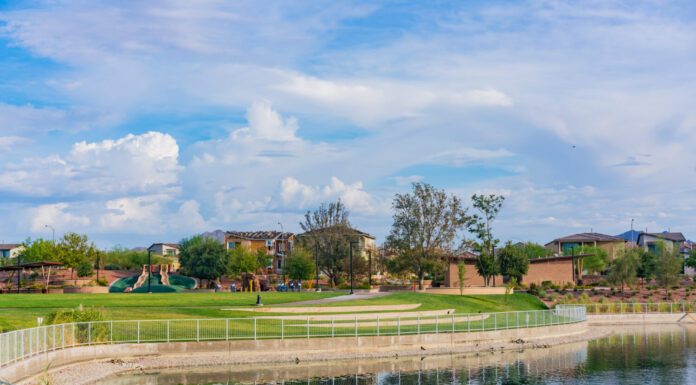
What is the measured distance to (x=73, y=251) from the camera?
96.4m

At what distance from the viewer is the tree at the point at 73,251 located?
95.2m

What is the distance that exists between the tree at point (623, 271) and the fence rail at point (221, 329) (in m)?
33.3

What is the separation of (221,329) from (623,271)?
5595 cm

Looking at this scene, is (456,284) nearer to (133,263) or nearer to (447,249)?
(447,249)

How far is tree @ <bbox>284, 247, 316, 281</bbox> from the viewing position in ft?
291

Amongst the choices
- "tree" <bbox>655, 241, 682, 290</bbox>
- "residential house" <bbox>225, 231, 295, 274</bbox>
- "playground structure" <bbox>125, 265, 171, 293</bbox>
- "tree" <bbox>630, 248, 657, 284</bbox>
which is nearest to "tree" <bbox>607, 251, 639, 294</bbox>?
"tree" <bbox>655, 241, 682, 290</bbox>

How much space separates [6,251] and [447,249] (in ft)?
458

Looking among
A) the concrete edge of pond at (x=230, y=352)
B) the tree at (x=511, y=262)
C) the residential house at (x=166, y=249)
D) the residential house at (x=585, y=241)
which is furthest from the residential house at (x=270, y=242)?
the concrete edge of pond at (x=230, y=352)

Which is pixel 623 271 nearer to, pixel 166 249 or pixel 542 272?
pixel 542 272

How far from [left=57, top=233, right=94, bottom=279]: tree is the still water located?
6853 centimetres

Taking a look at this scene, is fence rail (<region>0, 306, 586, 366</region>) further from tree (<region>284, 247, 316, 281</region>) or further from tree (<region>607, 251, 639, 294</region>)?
tree (<region>284, 247, 316, 281</region>)

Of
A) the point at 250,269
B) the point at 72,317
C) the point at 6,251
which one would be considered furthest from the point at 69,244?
the point at 6,251

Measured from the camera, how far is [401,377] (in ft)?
107

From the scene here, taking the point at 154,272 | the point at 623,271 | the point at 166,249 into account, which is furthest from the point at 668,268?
the point at 166,249
